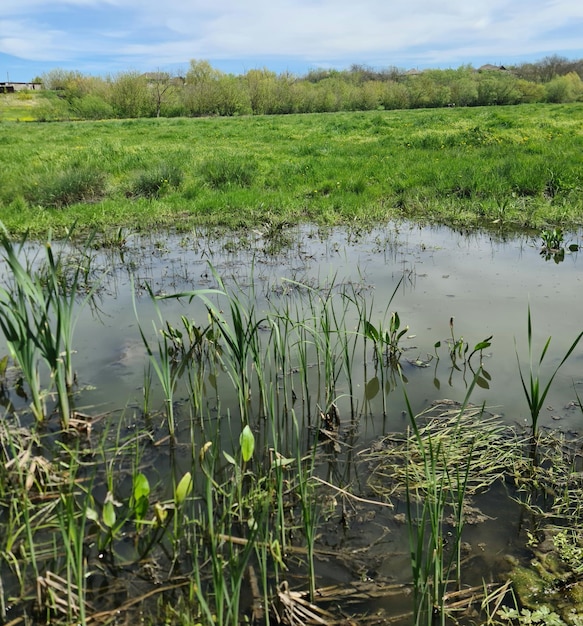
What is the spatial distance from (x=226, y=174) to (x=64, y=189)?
3207 millimetres

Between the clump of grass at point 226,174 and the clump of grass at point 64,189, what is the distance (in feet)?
7.18

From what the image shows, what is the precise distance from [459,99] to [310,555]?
209 ft

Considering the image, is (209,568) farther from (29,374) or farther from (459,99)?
(459,99)

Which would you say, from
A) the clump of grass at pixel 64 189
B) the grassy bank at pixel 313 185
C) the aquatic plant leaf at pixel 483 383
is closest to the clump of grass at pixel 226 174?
the grassy bank at pixel 313 185

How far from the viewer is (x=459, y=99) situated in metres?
58.7

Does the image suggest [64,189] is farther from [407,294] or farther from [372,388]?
[372,388]

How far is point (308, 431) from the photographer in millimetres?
3494

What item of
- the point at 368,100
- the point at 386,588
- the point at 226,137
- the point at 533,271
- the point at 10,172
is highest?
the point at 368,100

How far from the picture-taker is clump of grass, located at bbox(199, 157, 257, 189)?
37.6ft

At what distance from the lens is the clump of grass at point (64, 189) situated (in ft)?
34.0

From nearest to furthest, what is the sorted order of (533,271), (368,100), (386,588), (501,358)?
(386,588)
(501,358)
(533,271)
(368,100)

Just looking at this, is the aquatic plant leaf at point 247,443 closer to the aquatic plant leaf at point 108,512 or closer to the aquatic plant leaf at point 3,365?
the aquatic plant leaf at point 108,512

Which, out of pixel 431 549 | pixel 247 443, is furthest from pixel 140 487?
pixel 431 549

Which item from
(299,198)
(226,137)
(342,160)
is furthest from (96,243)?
(226,137)
